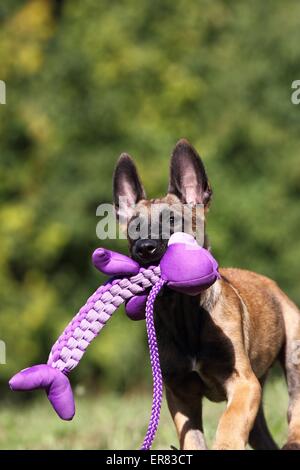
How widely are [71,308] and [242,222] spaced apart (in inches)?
213

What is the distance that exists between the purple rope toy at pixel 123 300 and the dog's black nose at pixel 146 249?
7 centimetres

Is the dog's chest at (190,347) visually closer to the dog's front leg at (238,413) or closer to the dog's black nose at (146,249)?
the dog's front leg at (238,413)

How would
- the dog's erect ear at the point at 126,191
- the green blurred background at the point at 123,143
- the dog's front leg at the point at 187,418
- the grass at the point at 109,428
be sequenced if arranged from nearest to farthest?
1. the dog's front leg at the point at 187,418
2. the dog's erect ear at the point at 126,191
3. the grass at the point at 109,428
4. the green blurred background at the point at 123,143

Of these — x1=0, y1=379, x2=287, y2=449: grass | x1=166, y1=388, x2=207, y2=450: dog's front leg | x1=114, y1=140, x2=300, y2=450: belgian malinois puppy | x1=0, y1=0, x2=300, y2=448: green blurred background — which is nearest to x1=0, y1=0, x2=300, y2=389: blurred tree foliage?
x1=0, y1=0, x2=300, y2=448: green blurred background

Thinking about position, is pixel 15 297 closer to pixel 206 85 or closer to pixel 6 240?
pixel 6 240

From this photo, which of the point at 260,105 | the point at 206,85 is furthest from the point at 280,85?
the point at 206,85

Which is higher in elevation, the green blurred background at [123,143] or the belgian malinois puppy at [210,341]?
the green blurred background at [123,143]

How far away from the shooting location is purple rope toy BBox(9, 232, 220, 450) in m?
4.46

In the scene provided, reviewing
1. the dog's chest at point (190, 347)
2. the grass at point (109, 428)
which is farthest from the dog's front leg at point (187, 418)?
the grass at point (109, 428)

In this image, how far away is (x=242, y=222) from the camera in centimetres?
2253

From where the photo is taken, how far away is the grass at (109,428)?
6.93m

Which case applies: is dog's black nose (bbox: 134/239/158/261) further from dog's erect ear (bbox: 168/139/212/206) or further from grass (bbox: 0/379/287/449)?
grass (bbox: 0/379/287/449)

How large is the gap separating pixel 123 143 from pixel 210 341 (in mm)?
19819

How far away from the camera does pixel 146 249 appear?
4.97 meters
